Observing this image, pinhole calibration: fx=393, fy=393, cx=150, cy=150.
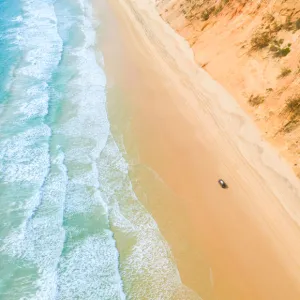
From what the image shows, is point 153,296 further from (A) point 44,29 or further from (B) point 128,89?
(A) point 44,29

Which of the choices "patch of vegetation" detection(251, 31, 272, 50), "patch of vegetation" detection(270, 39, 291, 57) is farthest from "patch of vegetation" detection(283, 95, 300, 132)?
"patch of vegetation" detection(251, 31, 272, 50)

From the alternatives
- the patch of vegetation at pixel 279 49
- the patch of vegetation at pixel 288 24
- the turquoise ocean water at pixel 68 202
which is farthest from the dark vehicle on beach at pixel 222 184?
the patch of vegetation at pixel 288 24

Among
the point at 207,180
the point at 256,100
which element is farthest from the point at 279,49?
the point at 207,180

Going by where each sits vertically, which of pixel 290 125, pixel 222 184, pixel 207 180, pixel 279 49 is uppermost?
pixel 279 49

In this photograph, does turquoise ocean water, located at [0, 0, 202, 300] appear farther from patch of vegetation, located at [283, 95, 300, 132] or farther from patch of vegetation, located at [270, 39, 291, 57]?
patch of vegetation, located at [270, 39, 291, 57]

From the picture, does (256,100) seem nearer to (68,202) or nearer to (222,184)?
(222,184)
